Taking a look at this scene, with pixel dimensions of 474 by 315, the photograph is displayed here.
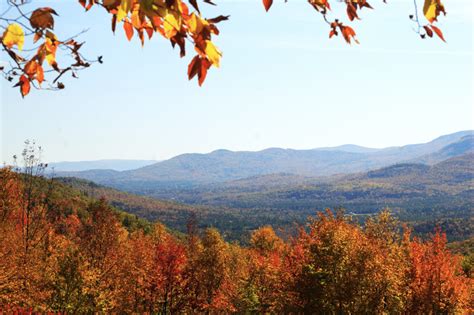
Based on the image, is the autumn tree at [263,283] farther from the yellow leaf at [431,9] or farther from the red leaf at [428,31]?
the yellow leaf at [431,9]

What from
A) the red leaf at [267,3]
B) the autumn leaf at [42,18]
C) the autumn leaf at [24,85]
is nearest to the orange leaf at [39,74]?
the autumn leaf at [24,85]

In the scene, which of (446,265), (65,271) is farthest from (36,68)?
(446,265)

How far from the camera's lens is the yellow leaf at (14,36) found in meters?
2.99

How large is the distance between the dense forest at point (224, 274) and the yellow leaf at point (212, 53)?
2182 centimetres

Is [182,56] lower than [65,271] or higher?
higher

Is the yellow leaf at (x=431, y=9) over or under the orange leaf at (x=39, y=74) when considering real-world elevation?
over

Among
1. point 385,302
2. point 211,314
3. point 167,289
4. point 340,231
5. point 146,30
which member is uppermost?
point 146,30

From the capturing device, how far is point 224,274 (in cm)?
5131

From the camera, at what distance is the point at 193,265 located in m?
50.6

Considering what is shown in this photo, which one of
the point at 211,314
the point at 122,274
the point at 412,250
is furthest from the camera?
the point at 211,314

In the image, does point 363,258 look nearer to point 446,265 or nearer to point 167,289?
point 446,265

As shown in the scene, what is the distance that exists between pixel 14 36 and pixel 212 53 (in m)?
1.66

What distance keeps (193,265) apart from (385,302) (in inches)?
1154

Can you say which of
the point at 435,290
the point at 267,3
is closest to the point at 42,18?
the point at 267,3
